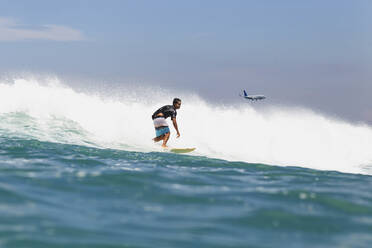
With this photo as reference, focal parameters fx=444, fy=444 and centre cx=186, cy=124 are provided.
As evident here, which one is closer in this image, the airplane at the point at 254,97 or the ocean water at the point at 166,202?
the ocean water at the point at 166,202

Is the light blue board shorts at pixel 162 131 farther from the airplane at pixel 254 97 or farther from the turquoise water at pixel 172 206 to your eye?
the airplane at pixel 254 97

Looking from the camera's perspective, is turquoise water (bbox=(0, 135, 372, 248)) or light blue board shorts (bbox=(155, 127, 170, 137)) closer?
turquoise water (bbox=(0, 135, 372, 248))

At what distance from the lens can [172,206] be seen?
23.7ft

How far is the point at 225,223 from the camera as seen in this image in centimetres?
637

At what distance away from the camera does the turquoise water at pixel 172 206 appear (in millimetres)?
5645

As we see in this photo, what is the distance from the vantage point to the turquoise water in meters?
5.64

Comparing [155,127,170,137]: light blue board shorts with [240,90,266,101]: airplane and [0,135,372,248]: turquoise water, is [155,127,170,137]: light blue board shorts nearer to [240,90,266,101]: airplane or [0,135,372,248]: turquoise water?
[0,135,372,248]: turquoise water

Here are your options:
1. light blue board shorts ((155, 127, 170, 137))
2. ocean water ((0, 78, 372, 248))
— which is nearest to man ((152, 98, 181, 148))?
light blue board shorts ((155, 127, 170, 137))

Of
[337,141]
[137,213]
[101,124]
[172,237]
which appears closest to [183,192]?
→ [137,213]

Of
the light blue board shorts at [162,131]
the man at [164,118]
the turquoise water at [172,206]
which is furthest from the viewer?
the light blue board shorts at [162,131]

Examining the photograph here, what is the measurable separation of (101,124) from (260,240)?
18.8m

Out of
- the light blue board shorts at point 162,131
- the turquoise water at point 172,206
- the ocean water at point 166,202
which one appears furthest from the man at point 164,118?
the turquoise water at point 172,206

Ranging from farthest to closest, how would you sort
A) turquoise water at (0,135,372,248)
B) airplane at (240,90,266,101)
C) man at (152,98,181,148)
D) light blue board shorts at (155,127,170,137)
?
1. airplane at (240,90,266,101)
2. light blue board shorts at (155,127,170,137)
3. man at (152,98,181,148)
4. turquoise water at (0,135,372,248)

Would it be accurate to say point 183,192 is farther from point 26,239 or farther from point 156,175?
point 26,239
